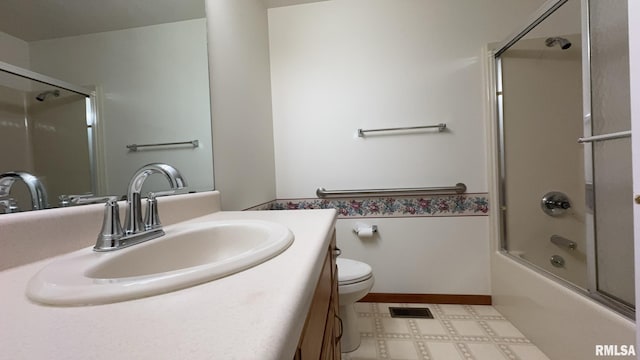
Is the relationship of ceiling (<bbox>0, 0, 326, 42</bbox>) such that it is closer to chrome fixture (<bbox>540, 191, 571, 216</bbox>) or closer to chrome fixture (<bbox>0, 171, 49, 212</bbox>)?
chrome fixture (<bbox>0, 171, 49, 212</bbox>)

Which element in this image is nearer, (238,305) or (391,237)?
(238,305)

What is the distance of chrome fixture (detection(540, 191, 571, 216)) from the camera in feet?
4.82

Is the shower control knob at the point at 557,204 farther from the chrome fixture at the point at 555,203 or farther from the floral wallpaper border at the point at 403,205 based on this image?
the floral wallpaper border at the point at 403,205

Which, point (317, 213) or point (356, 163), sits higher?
point (356, 163)

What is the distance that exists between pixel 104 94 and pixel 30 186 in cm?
31

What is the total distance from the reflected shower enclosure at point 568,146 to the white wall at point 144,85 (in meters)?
1.61

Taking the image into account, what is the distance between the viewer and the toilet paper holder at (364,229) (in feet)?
5.26

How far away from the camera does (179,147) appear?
973 millimetres

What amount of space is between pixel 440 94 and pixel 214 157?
1404 mm

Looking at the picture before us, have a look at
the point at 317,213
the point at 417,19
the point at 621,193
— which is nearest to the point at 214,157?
the point at 317,213

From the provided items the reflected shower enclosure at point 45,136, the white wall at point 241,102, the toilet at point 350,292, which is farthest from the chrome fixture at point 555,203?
the reflected shower enclosure at point 45,136

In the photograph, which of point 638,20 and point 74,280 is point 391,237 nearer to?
point 638,20

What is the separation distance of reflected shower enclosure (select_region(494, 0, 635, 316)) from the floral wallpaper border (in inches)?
6.5

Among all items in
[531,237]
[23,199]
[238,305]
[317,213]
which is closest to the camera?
[238,305]
